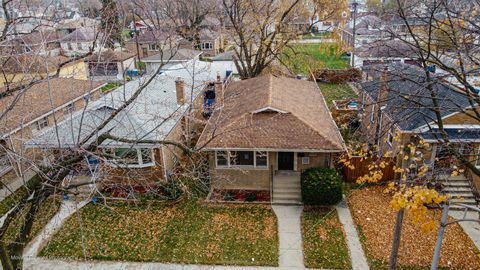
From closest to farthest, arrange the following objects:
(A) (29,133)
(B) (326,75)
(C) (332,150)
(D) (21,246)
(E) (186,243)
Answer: (D) (21,246) → (E) (186,243) → (C) (332,150) → (A) (29,133) → (B) (326,75)

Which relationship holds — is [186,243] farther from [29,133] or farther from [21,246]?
[29,133]

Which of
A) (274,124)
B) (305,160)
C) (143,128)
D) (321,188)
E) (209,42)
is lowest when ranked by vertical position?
(321,188)

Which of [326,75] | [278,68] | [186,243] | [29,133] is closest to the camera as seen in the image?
[186,243]

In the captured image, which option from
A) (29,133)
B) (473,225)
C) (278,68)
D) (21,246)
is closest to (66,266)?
(21,246)

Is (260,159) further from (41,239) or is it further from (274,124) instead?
(41,239)

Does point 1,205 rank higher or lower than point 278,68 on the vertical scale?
lower

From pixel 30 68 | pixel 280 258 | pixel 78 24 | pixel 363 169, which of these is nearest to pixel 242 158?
pixel 280 258

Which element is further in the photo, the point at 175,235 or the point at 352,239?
the point at 175,235

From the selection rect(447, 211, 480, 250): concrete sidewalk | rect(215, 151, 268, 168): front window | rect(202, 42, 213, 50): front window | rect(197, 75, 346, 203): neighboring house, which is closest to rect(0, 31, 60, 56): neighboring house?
Answer: rect(197, 75, 346, 203): neighboring house
